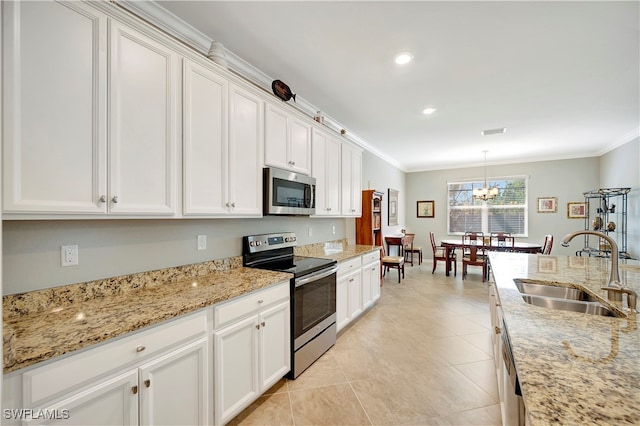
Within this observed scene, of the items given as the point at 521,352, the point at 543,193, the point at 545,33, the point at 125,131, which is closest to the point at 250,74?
the point at 125,131

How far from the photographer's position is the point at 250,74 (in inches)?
103

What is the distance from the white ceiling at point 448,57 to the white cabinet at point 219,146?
510 millimetres

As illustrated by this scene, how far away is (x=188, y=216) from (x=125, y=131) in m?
0.59

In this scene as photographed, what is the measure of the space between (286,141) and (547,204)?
6801 millimetres

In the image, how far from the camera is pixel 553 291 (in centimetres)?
192

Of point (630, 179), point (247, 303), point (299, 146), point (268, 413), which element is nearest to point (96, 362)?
point (247, 303)

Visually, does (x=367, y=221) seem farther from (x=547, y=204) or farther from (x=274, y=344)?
(x=547, y=204)

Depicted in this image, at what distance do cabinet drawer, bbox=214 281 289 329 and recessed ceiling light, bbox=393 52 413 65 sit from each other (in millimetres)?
2163

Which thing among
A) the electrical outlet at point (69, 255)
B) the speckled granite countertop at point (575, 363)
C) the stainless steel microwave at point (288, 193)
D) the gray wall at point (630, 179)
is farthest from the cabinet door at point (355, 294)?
the gray wall at point (630, 179)

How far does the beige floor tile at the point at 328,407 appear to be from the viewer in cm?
186

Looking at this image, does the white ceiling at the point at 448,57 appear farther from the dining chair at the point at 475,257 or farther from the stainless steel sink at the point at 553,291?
the dining chair at the point at 475,257

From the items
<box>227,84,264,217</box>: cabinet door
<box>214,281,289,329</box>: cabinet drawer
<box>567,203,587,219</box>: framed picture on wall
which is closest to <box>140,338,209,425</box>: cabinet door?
<box>214,281,289,329</box>: cabinet drawer

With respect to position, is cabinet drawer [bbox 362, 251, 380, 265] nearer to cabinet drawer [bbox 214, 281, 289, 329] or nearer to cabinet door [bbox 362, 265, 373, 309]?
cabinet door [bbox 362, 265, 373, 309]

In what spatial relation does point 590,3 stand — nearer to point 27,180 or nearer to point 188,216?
point 188,216
